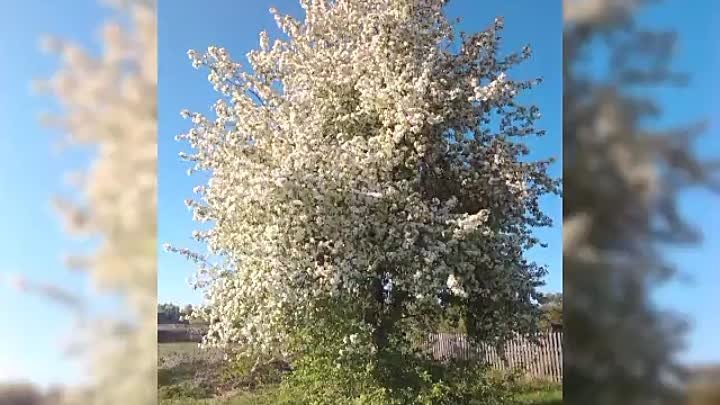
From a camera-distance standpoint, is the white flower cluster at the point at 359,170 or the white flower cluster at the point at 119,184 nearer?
the white flower cluster at the point at 119,184

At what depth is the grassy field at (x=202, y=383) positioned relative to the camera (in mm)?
2990

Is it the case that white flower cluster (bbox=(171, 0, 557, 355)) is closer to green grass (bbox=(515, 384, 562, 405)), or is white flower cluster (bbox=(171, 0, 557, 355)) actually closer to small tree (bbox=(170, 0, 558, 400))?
small tree (bbox=(170, 0, 558, 400))

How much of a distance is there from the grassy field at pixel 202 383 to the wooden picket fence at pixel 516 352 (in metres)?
0.60

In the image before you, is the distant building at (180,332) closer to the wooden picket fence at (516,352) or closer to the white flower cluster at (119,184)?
the white flower cluster at (119,184)

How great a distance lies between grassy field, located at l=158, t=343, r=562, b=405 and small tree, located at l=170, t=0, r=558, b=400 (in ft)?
0.28

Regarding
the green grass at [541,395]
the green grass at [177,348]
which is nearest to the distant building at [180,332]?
the green grass at [177,348]

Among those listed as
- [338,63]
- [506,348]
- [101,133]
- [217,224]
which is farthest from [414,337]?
[101,133]

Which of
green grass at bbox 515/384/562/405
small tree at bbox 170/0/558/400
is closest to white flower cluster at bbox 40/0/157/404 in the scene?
small tree at bbox 170/0/558/400

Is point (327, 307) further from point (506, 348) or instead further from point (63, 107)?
point (63, 107)

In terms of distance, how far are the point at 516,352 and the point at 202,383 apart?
1133mm

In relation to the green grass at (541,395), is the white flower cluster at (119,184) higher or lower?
higher

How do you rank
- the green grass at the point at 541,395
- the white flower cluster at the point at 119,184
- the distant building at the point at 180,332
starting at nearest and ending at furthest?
the white flower cluster at the point at 119,184 → the green grass at the point at 541,395 → the distant building at the point at 180,332

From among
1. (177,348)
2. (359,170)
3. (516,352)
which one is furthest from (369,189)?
(177,348)

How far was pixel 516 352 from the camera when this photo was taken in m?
2.96
